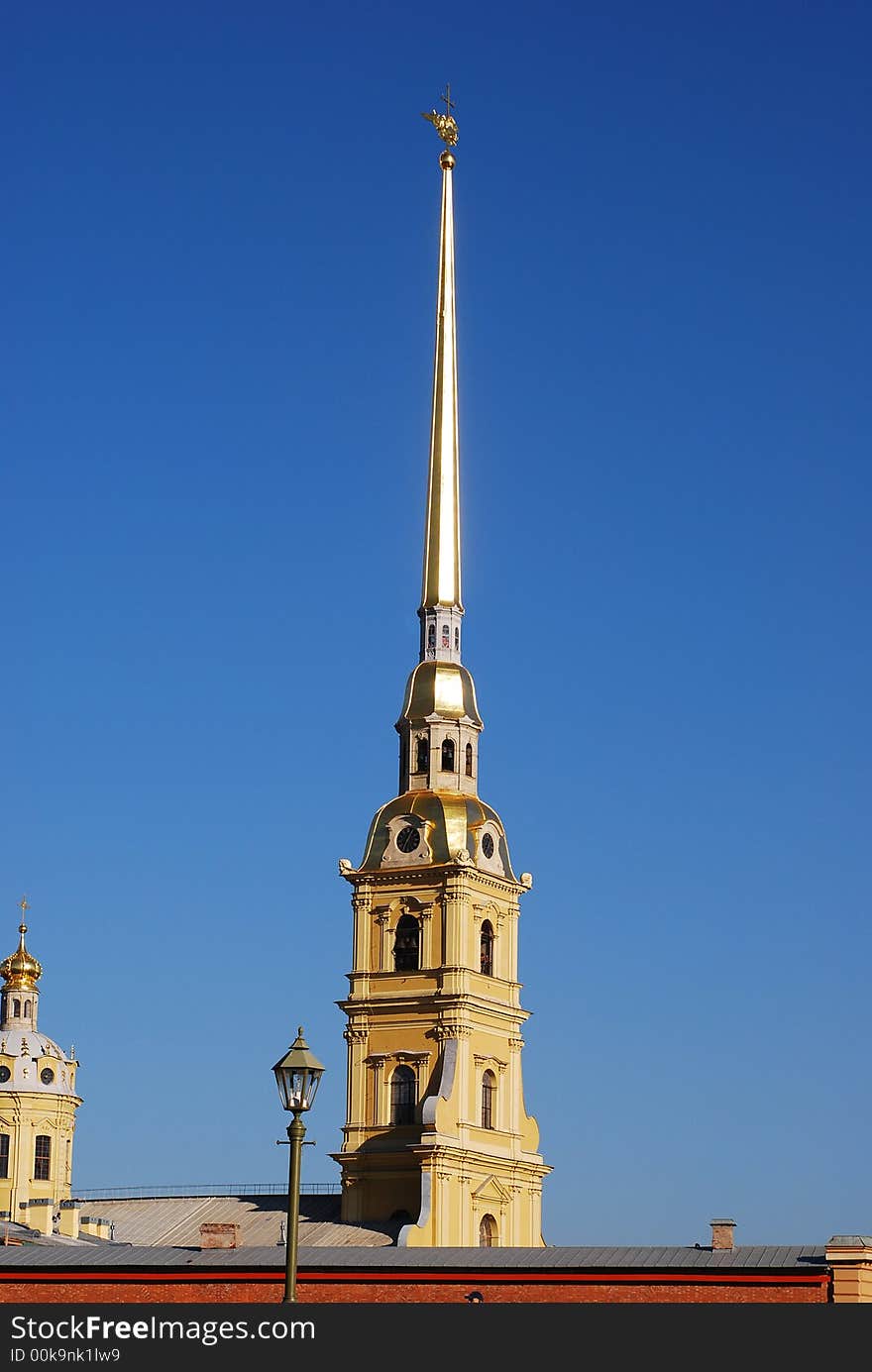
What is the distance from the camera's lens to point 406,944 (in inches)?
3499

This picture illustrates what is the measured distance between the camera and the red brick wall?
185 feet

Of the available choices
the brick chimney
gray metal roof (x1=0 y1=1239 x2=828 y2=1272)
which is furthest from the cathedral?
gray metal roof (x1=0 y1=1239 x2=828 y2=1272)

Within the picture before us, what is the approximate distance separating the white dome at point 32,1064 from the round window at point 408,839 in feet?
112

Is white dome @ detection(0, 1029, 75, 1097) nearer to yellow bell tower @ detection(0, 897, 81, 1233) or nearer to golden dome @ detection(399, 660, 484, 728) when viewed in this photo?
yellow bell tower @ detection(0, 897, 81, 1233)

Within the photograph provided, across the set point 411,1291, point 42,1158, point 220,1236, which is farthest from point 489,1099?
point 42,1158

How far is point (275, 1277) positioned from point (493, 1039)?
30.4m

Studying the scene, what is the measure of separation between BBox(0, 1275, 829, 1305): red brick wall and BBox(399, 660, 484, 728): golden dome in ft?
112

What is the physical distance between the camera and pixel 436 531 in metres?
95.7

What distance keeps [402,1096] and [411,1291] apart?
94.2 ft

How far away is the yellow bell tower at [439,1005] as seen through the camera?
85.0 metres

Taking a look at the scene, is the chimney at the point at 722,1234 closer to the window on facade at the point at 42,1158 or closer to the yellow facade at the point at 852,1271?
the yellow facade at the point at 852,1271

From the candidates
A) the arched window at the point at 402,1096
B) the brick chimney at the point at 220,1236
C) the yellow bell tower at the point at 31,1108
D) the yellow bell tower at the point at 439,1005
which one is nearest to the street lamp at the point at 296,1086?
the brick chimney at the point at 220,1236

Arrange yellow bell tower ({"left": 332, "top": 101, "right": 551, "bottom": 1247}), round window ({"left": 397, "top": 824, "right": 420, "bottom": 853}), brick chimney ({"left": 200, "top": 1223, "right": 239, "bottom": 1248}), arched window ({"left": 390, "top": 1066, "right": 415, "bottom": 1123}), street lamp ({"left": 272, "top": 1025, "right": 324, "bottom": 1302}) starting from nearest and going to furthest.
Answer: street lamp ({"left": 272, "top": 1025, "right": 324, "bottom": 1302}) < brick chimney ({"left": 200, "top": 1223, "right": 239, "bottom": 1248}) < yellow bell tower ({"left": 332, "top": 101, "right": 551, "bottom": 1247}) < arched window ({"left": 390, "top": 1066, "right": 415, "bottom": 1123}) < round window ({"left": 397, "top": 824, "right": 420, "bottom": 853})

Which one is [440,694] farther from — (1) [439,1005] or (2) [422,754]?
(1) [439,1005]
